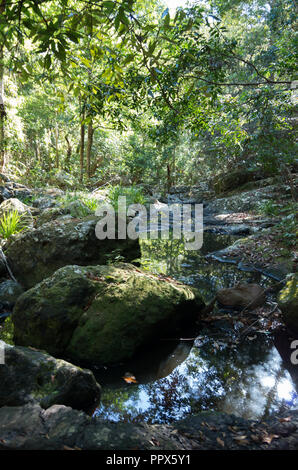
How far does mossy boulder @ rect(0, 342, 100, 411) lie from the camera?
215 centimetres

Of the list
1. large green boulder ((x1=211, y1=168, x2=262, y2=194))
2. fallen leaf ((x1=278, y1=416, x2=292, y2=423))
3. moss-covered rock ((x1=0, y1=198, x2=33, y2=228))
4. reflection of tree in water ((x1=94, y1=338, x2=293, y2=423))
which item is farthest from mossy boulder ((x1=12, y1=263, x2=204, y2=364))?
large green boulder ((x1=211, y1=168, x2=262, y2=194))

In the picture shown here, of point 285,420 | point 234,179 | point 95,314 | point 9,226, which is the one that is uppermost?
point 234,179

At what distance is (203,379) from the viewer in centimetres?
290

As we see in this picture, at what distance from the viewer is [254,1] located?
705 inches

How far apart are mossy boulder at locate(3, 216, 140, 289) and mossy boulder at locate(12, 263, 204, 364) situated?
137cm

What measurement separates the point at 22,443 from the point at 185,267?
17.5 feet

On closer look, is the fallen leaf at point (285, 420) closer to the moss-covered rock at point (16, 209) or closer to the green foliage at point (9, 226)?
the green foliage at point (9, 226)

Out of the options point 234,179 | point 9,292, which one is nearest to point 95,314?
point 9,292

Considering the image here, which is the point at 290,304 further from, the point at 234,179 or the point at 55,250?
the point at 234,179

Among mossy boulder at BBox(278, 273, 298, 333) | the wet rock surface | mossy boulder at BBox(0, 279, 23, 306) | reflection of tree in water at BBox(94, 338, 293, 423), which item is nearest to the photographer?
the wet rock surface

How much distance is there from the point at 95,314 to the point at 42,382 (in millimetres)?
1045

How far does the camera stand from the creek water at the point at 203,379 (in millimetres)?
2506

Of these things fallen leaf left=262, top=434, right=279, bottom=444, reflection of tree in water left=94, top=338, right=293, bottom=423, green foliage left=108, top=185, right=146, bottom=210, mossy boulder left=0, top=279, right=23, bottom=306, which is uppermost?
green foliage left=108, top=185, right=146, bottom=210

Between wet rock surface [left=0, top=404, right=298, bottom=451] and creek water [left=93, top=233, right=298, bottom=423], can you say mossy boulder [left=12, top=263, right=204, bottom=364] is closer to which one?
creek water [left=93, top=233, right=298, bottom=423]
